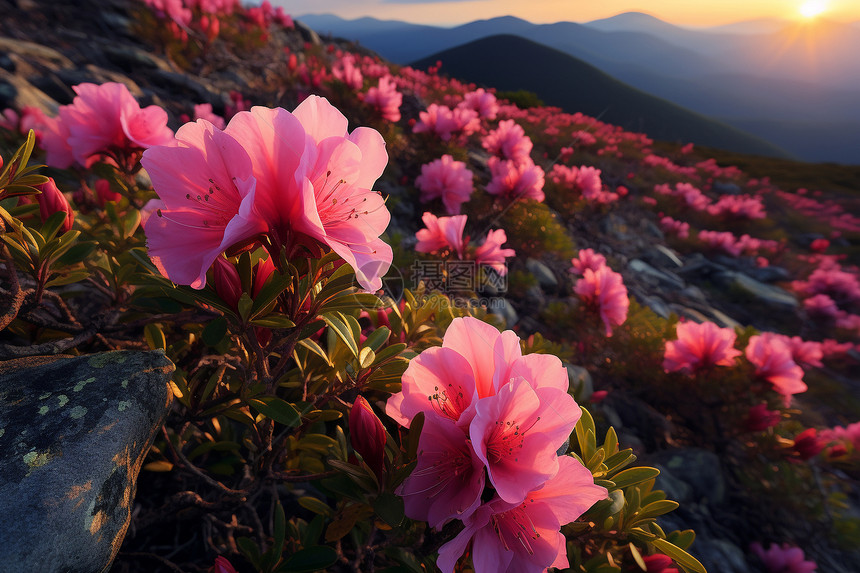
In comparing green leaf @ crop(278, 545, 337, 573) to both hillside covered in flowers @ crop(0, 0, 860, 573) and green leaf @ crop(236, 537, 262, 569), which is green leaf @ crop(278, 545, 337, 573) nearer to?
hillside covered in flowers @ crop(0, 0, 860, 573)

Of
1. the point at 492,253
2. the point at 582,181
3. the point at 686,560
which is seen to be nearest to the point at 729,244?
the point at 582,181

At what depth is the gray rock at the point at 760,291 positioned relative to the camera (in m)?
5.94

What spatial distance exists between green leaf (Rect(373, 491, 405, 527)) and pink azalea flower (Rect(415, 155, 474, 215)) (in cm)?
276

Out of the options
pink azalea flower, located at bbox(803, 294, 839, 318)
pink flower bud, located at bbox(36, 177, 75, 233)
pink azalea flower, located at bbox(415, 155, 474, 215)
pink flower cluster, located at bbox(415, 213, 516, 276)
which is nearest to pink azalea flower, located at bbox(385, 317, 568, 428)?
pink flower bud, located at bbox(36, 177, 75, 233)

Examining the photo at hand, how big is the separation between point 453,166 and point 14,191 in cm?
282

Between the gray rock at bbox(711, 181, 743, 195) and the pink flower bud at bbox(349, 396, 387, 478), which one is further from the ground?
the pink flower bud at bbox(349, 396, 387, 478)

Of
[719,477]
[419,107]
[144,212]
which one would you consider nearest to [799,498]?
[719,477]

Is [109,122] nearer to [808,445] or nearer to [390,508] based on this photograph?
[390,508]

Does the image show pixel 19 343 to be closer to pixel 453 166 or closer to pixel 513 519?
pixel 513 519

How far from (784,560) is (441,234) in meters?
2.69

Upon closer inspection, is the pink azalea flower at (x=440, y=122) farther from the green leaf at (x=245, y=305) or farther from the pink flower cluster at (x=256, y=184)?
the green leaf at (x=245, y=305)

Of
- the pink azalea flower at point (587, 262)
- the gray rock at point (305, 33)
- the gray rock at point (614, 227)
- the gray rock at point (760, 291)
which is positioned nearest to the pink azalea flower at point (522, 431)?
the pink azalea flower at point (587, 262)

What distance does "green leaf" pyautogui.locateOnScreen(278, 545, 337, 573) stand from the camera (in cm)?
108

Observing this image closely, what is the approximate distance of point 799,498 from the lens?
2.49 metres
